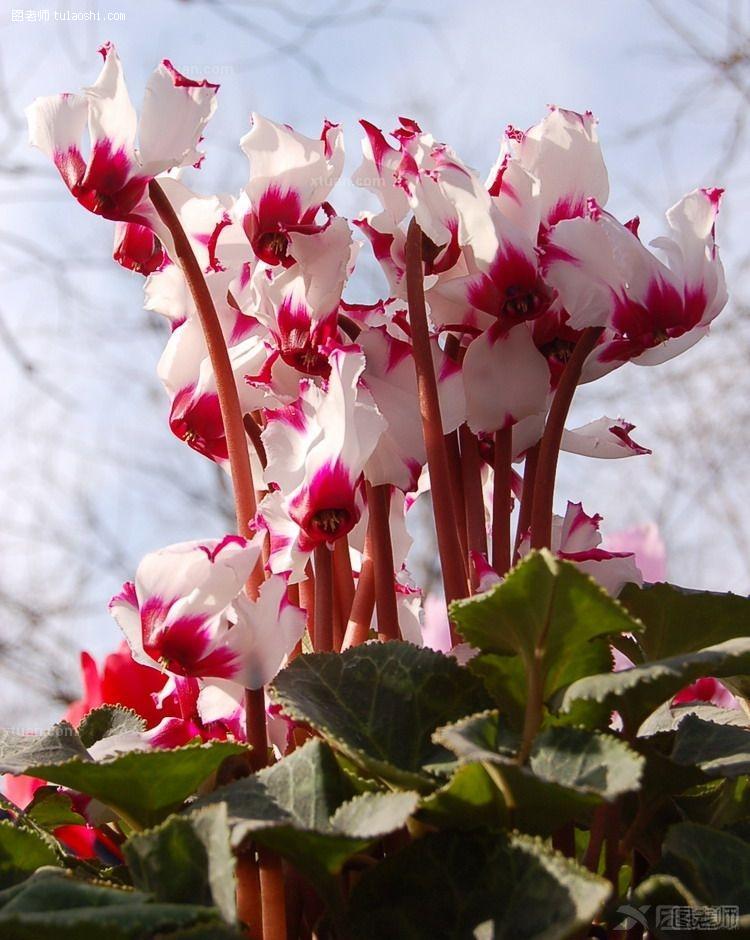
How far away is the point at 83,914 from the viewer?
1.16 feet

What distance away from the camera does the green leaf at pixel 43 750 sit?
1.67 feet

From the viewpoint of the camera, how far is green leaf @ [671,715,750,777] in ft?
1.58

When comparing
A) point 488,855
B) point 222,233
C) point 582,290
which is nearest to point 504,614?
point 488,855

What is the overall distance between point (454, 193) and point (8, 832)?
0.39 metres

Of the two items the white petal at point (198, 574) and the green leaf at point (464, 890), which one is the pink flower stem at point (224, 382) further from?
the green leaf at point (464, 890)

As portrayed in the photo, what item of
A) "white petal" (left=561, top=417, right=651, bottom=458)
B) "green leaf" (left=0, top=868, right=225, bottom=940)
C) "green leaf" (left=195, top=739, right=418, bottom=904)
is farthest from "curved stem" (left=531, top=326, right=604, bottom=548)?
"green leaf" (left=0, top=868, right=225, bottom=940)

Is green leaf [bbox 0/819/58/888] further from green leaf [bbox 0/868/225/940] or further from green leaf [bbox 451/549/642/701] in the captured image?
green leaf [bbox 451/549/642/701]

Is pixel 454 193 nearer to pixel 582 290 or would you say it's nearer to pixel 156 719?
pixel 582 290

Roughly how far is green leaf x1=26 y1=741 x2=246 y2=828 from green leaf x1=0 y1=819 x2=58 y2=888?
3 centimetres

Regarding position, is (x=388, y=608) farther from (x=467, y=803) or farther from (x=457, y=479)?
(x=467, y=803)

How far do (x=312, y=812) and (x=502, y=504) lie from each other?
263 millimetres

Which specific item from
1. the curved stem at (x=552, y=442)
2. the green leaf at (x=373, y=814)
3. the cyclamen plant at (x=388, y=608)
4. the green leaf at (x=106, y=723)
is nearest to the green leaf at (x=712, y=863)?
the cyclamen plant at (x=388, y=608)

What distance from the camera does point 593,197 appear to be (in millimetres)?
670

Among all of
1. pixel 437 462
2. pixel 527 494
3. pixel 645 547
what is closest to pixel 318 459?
pixel 437 462
